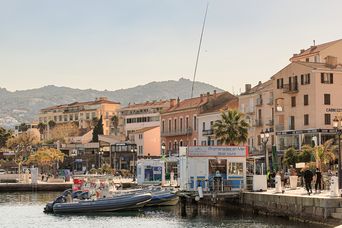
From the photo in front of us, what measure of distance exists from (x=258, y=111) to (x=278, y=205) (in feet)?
142

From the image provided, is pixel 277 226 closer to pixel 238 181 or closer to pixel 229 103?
pixel 238 181

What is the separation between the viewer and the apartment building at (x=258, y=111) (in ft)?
270

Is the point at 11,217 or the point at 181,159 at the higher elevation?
the point at 181,159

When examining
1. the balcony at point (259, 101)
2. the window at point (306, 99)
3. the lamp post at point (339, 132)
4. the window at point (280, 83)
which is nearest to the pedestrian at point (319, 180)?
the lamp post at point (339, 132)

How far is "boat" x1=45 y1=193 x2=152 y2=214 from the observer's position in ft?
166

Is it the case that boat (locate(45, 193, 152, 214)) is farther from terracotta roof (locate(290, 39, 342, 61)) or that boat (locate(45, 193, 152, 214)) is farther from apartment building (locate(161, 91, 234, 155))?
apartment building (locate(161, 91, 234, 155))

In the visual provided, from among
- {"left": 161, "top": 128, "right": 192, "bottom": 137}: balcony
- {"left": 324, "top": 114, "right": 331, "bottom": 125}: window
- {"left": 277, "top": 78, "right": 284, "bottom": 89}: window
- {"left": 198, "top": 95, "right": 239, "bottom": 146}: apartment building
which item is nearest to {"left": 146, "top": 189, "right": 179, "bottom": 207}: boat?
{"left": 324, "top": 114, "right": 331, "bottom": 125}: window

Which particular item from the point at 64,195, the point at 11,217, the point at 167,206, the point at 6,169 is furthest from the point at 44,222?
the point at 6,169

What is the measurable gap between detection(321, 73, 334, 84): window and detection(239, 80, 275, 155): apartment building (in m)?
8.53

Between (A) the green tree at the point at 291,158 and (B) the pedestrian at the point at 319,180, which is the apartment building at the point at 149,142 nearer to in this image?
(A) the green tree at the point at 291,158

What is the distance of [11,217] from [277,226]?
19.2m

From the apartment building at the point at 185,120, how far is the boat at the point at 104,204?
143ft

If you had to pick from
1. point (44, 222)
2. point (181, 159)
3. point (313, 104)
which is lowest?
point (44, 222)

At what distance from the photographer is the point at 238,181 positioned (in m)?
49.6
